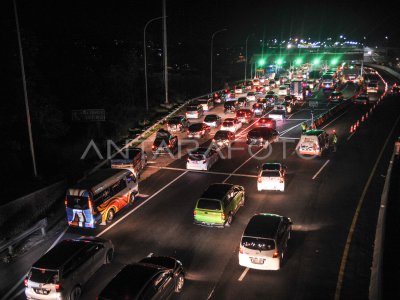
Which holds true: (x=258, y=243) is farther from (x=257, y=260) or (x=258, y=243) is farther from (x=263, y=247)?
(x=257, y=260)

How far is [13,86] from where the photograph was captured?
29.4 m

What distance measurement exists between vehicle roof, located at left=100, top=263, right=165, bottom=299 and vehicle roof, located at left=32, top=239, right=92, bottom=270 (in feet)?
7.69

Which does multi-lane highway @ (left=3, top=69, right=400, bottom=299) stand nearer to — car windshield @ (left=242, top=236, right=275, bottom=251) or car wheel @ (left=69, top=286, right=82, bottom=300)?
car wheel @ (left=69, top=286, right=82, bottom=300)

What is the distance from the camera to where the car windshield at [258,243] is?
1507 centimetres

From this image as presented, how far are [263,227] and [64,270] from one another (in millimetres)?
7292

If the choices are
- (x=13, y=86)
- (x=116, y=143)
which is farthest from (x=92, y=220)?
(x=116, y=143)

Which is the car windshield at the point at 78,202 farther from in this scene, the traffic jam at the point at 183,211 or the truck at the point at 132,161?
the truck at the point at 132,161

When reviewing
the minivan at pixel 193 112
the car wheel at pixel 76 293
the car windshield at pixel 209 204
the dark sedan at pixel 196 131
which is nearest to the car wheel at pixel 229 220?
the car windshield at pixel 209 204

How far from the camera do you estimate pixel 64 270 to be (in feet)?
45.4

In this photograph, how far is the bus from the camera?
19.2 m

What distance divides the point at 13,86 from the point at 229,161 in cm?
1642

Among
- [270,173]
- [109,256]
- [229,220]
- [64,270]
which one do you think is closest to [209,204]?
[229,220]

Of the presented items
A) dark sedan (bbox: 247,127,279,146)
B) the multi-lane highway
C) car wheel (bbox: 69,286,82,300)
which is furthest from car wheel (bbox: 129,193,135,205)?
dark sedan (bbox: 247,127,279,146)

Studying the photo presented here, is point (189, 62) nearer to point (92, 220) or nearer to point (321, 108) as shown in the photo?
point (321, 108)
